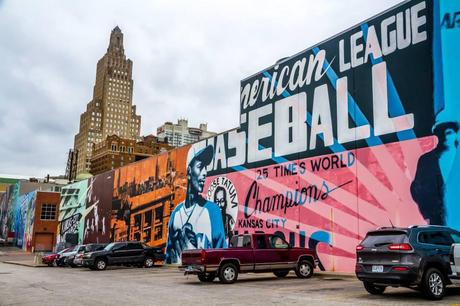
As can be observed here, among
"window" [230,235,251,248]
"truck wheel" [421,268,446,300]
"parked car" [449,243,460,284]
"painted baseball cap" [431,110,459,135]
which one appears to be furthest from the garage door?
"parked car" [449,243,460,284]

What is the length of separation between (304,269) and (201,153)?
16.4 m

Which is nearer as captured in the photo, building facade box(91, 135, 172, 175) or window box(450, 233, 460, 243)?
window box(450, 233, 460, 243)

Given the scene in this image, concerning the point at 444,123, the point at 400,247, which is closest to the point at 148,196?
the point at 444,123

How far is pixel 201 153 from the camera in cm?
3325

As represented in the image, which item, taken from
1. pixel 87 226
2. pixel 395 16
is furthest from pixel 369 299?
pixel 87 226

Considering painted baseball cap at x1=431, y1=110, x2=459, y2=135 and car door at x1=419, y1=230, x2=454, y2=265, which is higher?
painted baseball cap at x1=431, y1=110, x2=459, y2=135

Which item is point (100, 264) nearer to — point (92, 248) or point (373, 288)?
point (92, 248)

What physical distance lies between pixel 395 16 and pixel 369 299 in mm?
13590

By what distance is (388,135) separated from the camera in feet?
64.2

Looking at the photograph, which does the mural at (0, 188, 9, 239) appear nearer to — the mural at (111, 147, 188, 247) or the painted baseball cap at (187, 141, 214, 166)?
the mural at (111, 147, 188, 247)

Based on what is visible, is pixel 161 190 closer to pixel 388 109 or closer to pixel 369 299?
pixel 388 109

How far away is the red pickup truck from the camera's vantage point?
1634cm

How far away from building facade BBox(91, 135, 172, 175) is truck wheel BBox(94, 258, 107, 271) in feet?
356

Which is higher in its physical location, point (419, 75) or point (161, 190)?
point (419, 75)
